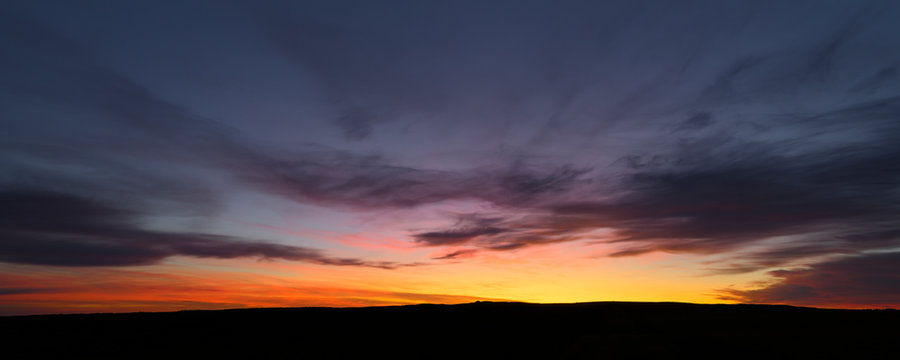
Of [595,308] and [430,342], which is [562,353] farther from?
[595,308]

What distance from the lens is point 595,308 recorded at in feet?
164

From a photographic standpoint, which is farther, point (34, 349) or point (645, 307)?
point (645, 307)

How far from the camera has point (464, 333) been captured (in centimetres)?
3741

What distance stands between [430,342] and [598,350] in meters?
12.7

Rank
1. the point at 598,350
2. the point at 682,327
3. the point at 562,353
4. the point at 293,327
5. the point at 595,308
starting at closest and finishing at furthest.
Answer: the point at 598,350 → the point at 562,353 → the point at 682,327 → the point at 293,327 → the point at 595,308

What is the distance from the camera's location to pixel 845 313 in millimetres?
42844

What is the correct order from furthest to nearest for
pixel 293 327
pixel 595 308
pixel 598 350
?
pixel 595 308 → pixel 293 327 → pixel 598 350

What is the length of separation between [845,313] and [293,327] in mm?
50954

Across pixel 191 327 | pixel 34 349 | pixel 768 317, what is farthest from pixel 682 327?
pixel 34 349

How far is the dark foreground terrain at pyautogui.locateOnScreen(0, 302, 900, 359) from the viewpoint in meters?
28.8

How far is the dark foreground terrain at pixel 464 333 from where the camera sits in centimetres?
2880

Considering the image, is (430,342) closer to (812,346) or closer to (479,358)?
(479,358)

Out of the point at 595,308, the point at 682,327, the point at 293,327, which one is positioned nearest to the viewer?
the point at 682,327

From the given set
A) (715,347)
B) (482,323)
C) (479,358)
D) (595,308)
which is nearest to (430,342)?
(479,358)
